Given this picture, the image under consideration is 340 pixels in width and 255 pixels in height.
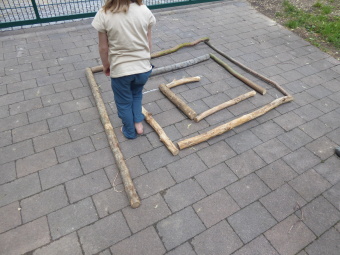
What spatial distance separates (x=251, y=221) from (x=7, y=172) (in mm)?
A: 2896

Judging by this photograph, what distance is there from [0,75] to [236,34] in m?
5.34

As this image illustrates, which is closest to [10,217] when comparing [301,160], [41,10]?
[301,160]

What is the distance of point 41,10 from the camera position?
6551 millimetres

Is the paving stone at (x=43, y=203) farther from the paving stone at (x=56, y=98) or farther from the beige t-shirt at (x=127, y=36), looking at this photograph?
the paving stone at (x=56, y=98)

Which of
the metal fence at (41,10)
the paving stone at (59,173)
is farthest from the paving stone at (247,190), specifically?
the metal fence at (41,10)

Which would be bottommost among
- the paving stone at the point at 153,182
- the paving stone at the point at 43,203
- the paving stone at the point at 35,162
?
the paving stone at the point at 35,162

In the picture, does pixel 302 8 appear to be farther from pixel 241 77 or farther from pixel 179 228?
pixel 179 228

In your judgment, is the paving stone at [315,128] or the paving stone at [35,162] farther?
the paving stone at [315,128]

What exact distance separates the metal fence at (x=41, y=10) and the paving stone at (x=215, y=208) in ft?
19.3

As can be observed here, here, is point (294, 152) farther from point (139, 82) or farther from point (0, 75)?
point (0, 75)

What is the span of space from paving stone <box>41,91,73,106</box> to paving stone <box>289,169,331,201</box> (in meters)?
3.56

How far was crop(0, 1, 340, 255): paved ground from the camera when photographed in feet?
8.64

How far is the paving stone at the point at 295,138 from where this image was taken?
374cm

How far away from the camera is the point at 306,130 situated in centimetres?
400
